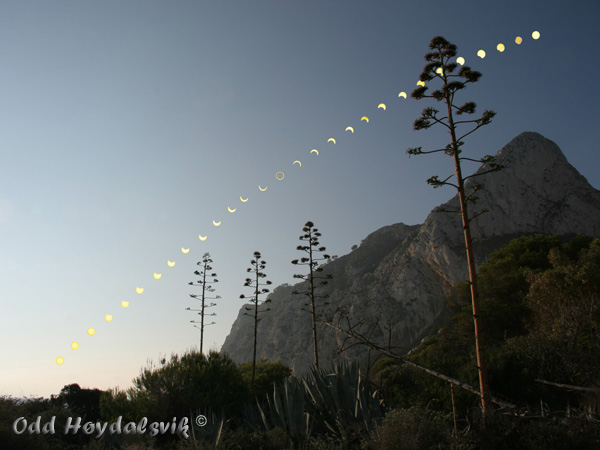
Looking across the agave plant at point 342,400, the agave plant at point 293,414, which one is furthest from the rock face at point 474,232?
the agave plant at point 342,400

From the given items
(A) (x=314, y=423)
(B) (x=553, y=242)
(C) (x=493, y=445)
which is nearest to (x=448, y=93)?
(C) (x=493, y=445)

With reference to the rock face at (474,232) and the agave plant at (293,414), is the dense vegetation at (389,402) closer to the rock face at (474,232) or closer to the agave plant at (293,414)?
the agave plant at (293,414)

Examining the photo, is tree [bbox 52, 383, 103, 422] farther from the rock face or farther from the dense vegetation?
the rock face

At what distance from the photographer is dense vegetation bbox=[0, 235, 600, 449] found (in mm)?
6344

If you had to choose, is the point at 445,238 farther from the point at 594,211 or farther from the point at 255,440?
the point at 255,440

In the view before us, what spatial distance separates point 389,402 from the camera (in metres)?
10.5

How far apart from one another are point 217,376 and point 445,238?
67513mm

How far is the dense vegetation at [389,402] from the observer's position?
634 cm

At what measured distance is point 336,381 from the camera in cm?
1052

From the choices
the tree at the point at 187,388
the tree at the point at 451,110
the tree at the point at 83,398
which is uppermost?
the tree at the point at 451,110

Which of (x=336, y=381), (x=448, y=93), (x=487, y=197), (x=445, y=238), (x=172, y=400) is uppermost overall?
(x=487, y=197)

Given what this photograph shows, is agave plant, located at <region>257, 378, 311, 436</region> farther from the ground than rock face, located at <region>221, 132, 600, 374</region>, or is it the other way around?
rock face, located at <region>221, 132, 600, 374</region>

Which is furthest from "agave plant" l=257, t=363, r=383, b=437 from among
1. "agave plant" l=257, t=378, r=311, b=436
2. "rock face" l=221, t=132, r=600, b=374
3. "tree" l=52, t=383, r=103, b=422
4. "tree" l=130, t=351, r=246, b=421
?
"rock face" l=221, t=132, r=600, b=374

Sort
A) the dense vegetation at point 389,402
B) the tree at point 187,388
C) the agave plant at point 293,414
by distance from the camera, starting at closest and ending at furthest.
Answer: the dense vegetation at point 389,402 → the agave plant at point 293,414 → the tree at point 187,388
